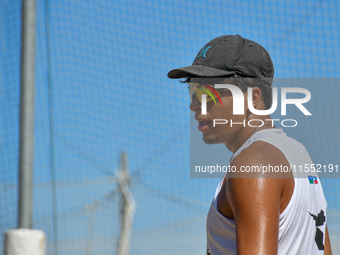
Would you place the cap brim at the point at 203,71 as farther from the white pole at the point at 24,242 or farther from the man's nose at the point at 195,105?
the white pole at the point at 24,242

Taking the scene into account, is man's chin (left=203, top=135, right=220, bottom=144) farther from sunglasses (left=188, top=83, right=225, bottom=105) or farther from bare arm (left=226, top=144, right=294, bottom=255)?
bare arm (left=226, top=144, right=294, bottom=255)

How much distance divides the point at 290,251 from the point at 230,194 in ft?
0.80

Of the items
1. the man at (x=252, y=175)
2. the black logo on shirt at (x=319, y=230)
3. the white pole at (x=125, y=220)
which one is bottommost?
the white pole at (x=125, y=220)

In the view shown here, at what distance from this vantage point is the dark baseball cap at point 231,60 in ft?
3.87

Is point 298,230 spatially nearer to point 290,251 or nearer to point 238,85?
point 290,251

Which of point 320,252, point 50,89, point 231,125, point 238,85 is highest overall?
point 50,89

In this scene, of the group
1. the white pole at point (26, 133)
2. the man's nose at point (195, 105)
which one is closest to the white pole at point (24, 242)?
the white pole at point (26, 133)

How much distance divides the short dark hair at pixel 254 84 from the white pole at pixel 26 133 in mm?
718

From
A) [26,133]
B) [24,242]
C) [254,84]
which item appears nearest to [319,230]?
[254,84]

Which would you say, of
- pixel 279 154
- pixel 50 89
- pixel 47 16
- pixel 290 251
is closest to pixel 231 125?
pixel 279 154

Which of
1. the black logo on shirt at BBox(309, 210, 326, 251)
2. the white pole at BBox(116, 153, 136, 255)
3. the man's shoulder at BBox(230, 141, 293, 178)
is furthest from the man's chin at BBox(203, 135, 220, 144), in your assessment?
the white pole at BBox(116, 153, 136, 255)

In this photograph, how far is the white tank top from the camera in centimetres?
99

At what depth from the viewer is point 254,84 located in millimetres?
1216

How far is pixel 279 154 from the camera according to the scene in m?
0.98
